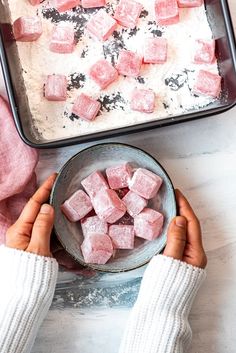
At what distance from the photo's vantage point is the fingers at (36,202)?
46.8 inches

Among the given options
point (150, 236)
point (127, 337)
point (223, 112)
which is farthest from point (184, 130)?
point (127, 337)

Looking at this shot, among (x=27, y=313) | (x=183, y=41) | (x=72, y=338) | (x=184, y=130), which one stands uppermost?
(x=183, y=41)

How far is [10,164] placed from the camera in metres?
1.23

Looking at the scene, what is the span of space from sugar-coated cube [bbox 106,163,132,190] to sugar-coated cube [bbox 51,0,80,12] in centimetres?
29

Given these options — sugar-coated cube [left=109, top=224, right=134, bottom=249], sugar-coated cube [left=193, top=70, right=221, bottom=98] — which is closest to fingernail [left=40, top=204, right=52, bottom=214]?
sugar-coated cube [left=109, top=224, right=134, bottom=249]

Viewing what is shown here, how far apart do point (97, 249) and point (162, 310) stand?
15cm

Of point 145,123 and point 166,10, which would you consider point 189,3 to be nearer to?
point 166,10

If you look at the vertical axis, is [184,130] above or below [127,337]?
above

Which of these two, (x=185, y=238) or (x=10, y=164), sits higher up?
(x=10, y=164)

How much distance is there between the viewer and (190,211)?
1208mm

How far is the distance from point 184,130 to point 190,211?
15 cm

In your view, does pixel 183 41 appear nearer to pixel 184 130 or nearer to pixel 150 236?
pixel 184 130

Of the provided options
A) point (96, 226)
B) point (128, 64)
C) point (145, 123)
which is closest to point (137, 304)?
point (96, 226)

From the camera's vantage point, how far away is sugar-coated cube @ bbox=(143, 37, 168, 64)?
1.23m
